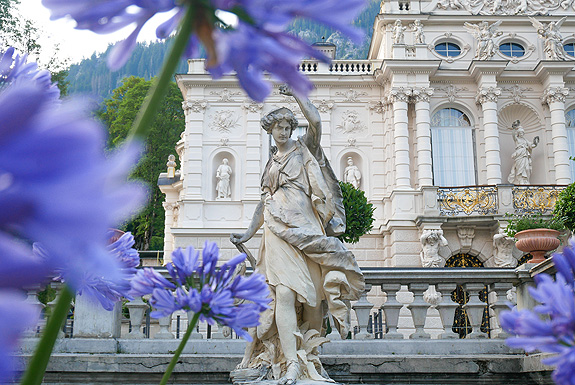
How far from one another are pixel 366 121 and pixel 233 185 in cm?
577

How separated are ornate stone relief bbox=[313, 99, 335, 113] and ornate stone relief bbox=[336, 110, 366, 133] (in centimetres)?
64

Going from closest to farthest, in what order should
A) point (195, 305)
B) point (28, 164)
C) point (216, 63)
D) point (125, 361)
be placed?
point (28, 164)
point (216, 63)
point (195, 305)
point (125, 361)

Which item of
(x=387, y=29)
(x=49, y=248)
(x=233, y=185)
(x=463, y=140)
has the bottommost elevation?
(x=49, y=248)

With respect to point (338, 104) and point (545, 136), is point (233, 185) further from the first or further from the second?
point (545, 136)

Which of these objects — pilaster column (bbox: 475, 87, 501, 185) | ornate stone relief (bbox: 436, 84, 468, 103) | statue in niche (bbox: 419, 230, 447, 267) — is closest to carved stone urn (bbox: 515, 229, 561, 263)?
statue in niche (bbox: 419, 230, 447, 267)

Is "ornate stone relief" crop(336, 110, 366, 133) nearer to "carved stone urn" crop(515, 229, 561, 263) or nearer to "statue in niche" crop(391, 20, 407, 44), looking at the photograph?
"statue in niche" crop(391, 20, 407, 44)

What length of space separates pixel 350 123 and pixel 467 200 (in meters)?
5.37

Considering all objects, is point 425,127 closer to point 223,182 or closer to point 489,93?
point 489,93

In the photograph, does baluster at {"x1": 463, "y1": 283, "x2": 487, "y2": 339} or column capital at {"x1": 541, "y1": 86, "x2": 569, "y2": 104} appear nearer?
baluster at {"x1": 463, "y1": 283, "x2": 487, "y2": 339}

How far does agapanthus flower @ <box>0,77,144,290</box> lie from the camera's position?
341 mm

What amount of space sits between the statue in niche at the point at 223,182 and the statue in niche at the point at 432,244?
7.34 meters

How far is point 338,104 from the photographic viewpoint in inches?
1004

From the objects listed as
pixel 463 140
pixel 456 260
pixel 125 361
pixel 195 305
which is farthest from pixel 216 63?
pixel 463 140

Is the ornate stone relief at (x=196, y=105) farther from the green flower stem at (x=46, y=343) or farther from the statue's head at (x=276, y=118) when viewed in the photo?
the green flower stem at (x=46, y=343)
